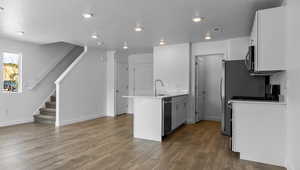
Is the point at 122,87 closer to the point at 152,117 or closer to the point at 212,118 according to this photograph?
the point at 212,118

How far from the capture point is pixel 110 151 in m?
3.38

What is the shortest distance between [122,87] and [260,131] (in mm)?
5527

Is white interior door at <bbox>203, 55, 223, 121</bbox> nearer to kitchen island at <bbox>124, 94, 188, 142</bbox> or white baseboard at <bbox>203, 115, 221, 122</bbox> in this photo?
white baseboard at <bbox>203, 115, 221, 122</bbox>

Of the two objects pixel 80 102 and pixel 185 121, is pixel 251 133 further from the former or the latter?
pixel 80 102

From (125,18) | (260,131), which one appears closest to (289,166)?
(260,131)

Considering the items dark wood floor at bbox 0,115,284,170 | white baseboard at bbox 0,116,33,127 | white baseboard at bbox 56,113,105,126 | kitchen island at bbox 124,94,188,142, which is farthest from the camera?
white baseboard at bbox 56,113,105,126

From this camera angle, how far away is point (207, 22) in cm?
384

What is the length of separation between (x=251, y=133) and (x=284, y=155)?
50 cm

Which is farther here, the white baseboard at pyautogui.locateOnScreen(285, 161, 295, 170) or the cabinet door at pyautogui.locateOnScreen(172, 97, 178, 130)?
the cabinet door at pyautogui.locateOnScreen(172, 97, 178, 130)

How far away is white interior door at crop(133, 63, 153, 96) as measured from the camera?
758cm

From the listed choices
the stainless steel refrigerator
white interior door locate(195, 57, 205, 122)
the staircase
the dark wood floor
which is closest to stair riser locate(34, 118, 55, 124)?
the staircase

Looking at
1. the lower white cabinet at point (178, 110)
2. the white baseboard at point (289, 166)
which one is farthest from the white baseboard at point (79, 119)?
the white baseboard at point (289, 166)

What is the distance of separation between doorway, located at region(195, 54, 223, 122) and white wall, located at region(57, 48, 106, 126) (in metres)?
3.60

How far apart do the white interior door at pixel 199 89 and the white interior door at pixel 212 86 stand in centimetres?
20
